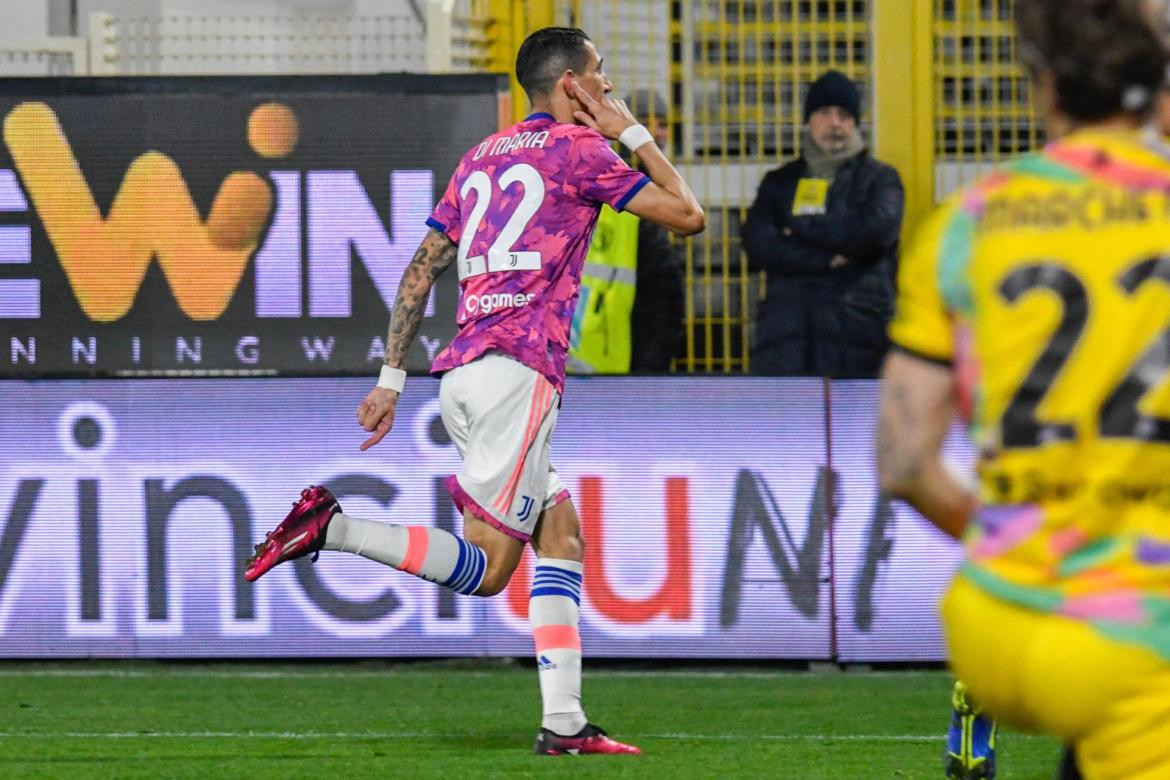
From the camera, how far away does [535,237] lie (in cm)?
644

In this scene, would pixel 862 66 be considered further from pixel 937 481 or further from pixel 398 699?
pixel 937 481

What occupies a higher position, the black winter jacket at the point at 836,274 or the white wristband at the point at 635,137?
the white wristband at the point at 635,137

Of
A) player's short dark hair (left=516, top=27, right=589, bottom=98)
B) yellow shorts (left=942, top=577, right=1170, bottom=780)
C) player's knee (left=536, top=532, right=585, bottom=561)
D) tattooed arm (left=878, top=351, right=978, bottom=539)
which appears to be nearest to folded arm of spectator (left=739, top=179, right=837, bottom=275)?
player's short dark hair (left=516, top=27, right=589, bottom=98)

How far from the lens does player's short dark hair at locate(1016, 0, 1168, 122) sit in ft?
9.00

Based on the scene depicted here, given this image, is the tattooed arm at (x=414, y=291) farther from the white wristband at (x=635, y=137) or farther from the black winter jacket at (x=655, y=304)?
the black winter jacket at (x=655, y=304)

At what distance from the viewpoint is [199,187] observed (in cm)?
954

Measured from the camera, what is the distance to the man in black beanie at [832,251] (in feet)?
31.8

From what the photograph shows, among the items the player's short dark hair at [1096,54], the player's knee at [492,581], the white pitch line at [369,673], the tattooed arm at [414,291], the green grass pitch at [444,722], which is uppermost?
the player's short dark hair at [1096,54]

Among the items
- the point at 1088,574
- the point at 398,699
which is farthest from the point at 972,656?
the point at 398,699

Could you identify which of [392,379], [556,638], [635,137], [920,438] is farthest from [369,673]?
[920,438]

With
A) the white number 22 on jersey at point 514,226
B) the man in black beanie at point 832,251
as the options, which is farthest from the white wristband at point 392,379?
the man in black beanie at point 832,251

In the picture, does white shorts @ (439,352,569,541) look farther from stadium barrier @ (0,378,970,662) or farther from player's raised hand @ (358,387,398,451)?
stadium barrier @ (0,378,970,662)

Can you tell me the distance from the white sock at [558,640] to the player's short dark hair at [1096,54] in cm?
381

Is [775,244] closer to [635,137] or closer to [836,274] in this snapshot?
[836,274]
